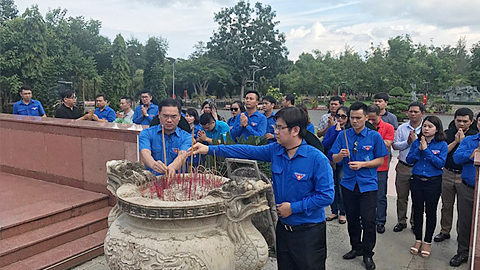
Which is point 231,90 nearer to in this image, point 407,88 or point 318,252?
point 407,88

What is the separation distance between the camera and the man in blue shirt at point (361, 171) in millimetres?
3490

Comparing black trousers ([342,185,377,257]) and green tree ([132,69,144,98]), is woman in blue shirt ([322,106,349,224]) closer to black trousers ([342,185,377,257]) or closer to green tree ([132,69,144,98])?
black trousers ([342,185,377,257])

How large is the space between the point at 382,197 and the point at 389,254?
30.3 inches

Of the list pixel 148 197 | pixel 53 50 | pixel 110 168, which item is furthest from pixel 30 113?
pixel 53 50

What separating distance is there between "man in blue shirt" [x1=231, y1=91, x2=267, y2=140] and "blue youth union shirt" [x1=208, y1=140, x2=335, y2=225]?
2281 millimetres

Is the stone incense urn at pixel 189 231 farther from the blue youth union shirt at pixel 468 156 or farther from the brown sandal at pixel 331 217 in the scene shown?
the brown sandal at pixel 331 217

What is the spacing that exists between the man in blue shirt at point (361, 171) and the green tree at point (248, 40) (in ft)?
145

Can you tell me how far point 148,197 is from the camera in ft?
7.80

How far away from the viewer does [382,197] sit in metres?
4.51

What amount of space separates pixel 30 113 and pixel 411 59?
29002mm

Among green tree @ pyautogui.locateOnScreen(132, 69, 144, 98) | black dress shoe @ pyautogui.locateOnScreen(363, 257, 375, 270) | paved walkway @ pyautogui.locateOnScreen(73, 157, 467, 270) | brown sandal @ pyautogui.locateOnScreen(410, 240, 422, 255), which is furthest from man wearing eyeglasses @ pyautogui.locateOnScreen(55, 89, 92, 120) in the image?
green tree @ pyautogui.locateOnScreen(132, 69, 144, 98)

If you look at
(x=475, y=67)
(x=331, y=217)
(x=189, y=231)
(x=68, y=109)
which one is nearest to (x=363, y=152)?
(x=331, y=217)

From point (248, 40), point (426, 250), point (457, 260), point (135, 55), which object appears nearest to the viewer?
point (457, 260)

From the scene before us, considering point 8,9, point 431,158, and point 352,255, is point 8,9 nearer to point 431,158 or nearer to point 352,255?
point 352,255
